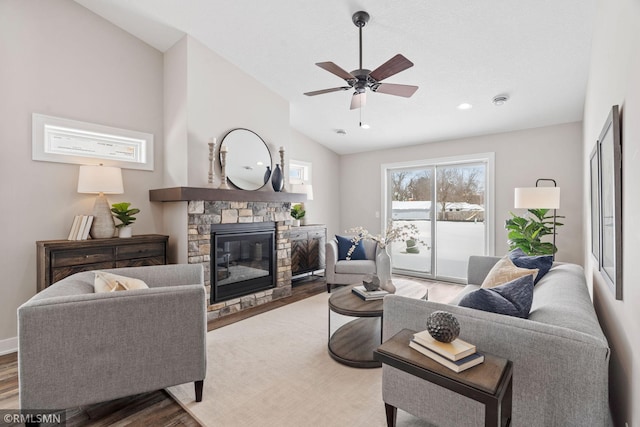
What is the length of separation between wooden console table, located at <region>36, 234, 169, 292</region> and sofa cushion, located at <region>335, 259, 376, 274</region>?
2269mm

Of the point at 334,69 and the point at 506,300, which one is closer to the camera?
the point at 506,300

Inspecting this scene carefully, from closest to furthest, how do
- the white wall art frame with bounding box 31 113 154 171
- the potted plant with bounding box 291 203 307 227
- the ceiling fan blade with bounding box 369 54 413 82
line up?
the ceiling fan blade with bounding box 369 54 413 82
the white wall art frame with bounding box 31 113 154 171
the potted plant with bounding box 291 203 307 227

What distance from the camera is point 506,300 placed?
1.54m

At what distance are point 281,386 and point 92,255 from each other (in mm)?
2272

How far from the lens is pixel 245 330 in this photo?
308cm

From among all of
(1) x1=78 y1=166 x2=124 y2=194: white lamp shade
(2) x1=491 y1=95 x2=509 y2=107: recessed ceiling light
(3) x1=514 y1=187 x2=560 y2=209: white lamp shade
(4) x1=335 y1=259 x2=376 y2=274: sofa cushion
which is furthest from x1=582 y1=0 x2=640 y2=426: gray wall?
(1) x1=78 y1=166 x2=124 y2=194: white lamp shade

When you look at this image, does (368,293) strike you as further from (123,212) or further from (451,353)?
(123,212)

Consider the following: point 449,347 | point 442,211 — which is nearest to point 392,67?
point 449,347

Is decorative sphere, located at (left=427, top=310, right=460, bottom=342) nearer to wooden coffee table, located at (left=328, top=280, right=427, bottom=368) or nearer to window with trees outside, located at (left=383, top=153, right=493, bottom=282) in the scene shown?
wooden coffee table, located at (left=328, top=280, right=427, bottom=368)

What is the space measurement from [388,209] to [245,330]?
146 inches

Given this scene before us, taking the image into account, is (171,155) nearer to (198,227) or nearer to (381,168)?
(198,227)

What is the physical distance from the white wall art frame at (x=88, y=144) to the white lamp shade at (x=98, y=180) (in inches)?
11.2

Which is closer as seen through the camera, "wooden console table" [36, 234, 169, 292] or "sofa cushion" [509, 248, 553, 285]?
"sofa cushion" [509, 248, 553, 285]

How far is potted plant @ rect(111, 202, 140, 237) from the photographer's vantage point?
10.6ft
